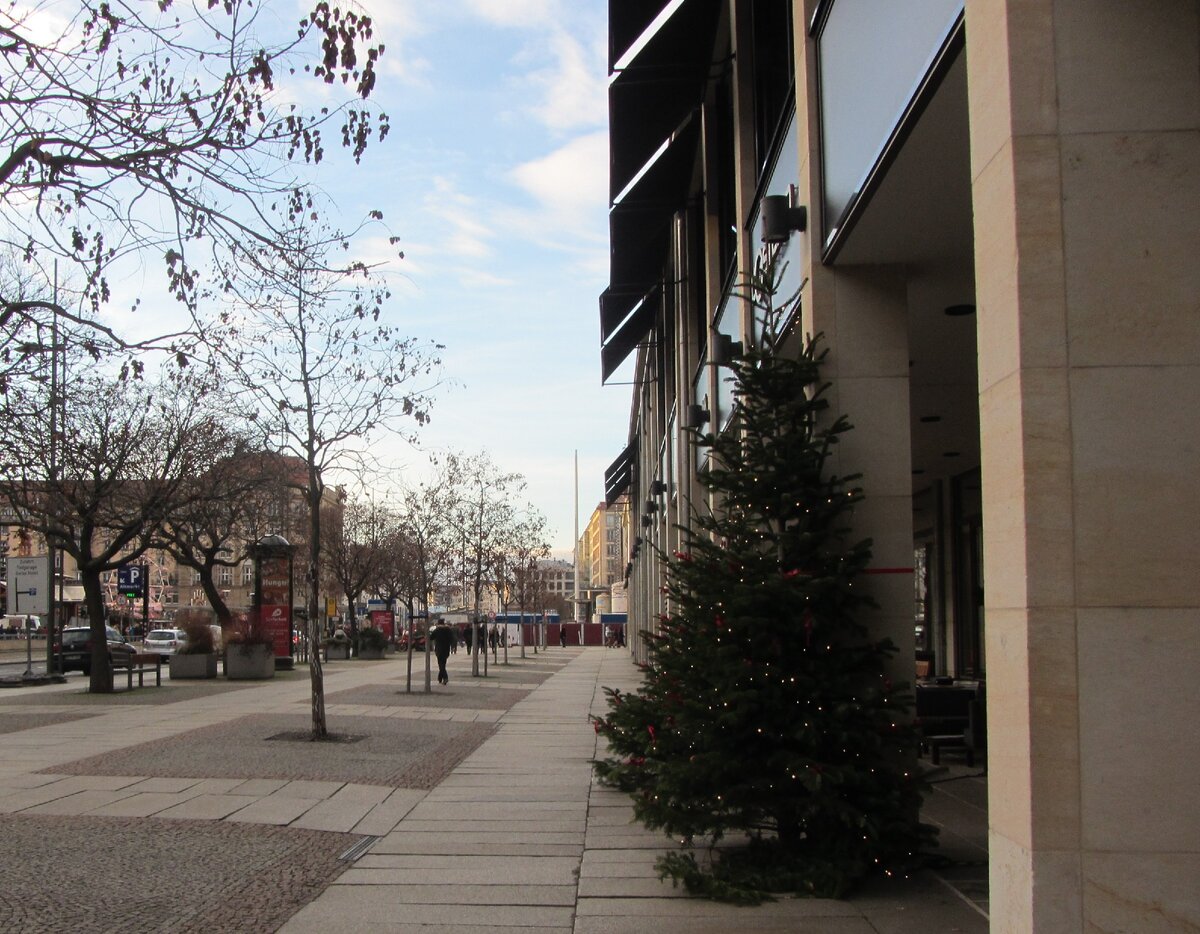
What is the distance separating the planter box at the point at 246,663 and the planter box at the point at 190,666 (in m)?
0.61

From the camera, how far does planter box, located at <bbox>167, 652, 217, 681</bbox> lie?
31156 millimetres

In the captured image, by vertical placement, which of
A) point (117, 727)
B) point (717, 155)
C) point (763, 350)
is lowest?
point (117, 727)

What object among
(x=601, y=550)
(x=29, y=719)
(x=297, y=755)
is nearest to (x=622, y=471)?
(x=29, y=719)

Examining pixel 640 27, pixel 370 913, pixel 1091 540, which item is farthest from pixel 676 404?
pixel 1091 540

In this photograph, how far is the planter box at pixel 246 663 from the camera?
1223 inches

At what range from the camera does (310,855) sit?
848 cm

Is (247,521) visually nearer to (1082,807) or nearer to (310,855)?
(310,855)

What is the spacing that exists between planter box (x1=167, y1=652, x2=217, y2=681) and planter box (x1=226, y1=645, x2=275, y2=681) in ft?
1.99

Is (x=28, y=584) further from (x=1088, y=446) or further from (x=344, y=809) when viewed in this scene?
(x=1088, y=446)

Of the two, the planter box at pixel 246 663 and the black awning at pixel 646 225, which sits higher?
the black awning at pixel 646 225

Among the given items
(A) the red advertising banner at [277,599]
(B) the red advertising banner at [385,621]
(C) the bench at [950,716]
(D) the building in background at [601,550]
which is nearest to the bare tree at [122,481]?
(A) the red advertising banner at [277,599]

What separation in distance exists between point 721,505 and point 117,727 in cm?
1318

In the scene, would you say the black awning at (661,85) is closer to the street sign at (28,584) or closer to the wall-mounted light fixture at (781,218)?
the wall-mounted light fixture at (781,218)

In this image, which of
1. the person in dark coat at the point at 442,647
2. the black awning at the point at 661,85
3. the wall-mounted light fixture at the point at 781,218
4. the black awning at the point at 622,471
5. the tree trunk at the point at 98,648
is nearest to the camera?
the wall-mounted light fixture at the point at 781,218
